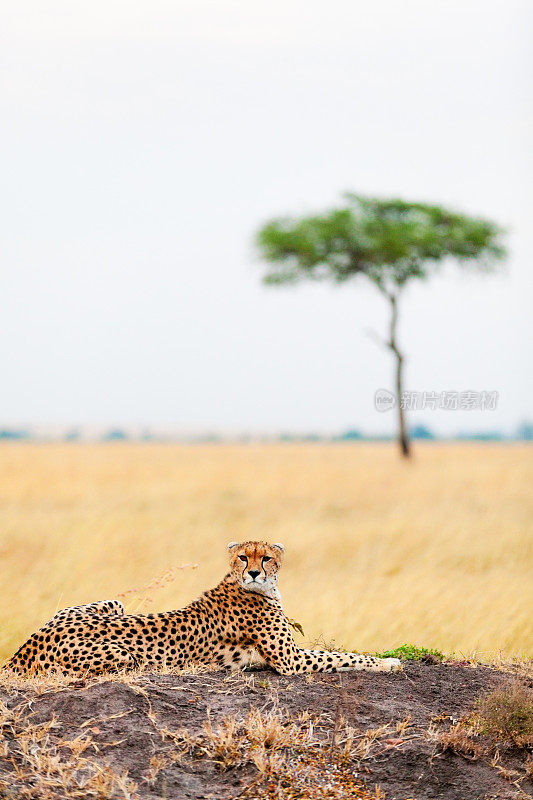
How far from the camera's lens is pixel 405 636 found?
654 cm

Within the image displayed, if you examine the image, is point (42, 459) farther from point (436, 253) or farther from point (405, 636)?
point (405, 636)

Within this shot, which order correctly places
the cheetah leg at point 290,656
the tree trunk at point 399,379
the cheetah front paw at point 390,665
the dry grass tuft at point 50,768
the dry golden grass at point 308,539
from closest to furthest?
the dry grass tuft at point 50,768
the cheetah leg at point 290,656
the cheetah front paw at point 390,665
the dry golden grass at point 308,539
the tree trunk at point 399,379

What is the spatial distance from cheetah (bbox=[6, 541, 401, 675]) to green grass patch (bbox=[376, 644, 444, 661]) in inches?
19.8

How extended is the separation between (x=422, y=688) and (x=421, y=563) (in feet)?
18.2

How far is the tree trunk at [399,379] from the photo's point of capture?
2603cm

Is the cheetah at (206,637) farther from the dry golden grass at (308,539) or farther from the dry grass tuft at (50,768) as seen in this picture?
the dry golden grass at (308,539)

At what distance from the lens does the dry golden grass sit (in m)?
7.00

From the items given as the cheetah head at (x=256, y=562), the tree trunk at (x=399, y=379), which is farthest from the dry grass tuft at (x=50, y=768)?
the tree trunk at (x=399, y=379)

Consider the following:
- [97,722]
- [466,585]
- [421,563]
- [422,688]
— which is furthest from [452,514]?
[97,722]

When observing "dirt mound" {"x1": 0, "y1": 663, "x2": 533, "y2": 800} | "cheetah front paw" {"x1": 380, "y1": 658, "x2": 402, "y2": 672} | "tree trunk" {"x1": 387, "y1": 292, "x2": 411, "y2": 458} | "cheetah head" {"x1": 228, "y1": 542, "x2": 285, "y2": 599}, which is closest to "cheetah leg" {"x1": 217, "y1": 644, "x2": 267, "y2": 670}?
"dirt mound" {"x1": 0, "y1": 663, "x2": 533, "y2": 800}

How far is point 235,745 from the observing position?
408 centimetres

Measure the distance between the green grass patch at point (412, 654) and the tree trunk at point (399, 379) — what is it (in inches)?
764

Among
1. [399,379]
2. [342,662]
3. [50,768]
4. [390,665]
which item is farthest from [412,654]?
[399,379]

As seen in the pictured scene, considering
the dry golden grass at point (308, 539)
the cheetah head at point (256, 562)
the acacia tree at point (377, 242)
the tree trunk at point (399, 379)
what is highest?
the acacia tree at point (377, 242)
